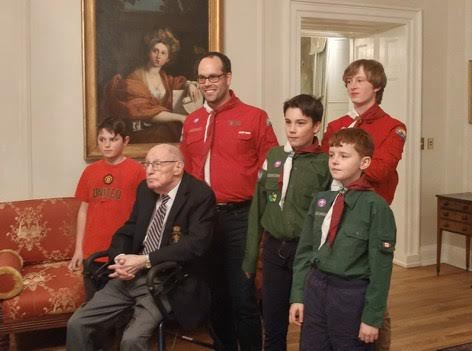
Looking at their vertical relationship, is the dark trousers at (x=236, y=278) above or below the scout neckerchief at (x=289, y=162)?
below

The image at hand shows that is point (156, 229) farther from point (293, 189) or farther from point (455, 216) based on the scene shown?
point (455, 216)

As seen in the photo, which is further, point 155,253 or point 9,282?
point 9,282

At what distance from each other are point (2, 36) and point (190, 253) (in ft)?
7.09

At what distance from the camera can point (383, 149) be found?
2500 mm

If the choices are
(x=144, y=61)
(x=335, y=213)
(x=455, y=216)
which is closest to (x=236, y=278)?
(x=335, y=213)

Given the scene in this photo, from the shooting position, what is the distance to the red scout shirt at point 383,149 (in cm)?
244

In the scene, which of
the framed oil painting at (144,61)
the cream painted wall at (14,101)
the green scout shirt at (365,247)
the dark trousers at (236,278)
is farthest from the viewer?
the framed oil painting at (144,61)

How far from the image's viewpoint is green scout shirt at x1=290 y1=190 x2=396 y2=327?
202 cm

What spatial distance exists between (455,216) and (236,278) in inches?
111

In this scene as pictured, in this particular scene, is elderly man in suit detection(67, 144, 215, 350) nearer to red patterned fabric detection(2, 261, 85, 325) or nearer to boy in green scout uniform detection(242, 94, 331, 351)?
boy in green scout uniform detection(242, 94, 331, 351)

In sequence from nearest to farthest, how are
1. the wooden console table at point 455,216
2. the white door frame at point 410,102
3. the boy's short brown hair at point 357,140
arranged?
the boy's short brown hair at point 357,140 → the wooden console table at point 455,216 → the white door frame at point 410,102

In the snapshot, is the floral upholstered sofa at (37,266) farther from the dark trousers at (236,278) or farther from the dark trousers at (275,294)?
the dark trousers at (275,294)

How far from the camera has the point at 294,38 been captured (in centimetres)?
447

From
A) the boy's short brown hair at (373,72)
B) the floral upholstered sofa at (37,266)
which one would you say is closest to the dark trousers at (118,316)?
the floral upholstered sofa at (37,266)
